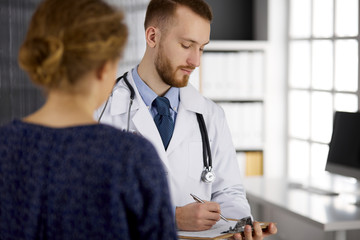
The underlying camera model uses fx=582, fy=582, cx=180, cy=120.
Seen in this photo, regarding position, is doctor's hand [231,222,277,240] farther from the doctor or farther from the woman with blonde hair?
the woman with blonde hair

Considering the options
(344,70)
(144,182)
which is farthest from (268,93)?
(144,182)

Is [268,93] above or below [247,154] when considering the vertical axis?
above

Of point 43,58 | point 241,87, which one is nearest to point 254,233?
point 43,58

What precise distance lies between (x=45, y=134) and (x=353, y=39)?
3563 millimetres

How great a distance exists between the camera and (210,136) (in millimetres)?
1967

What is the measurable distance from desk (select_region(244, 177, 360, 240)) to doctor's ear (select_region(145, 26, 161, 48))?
1.37 m

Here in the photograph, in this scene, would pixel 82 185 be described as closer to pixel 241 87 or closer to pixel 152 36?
pixel 152 36

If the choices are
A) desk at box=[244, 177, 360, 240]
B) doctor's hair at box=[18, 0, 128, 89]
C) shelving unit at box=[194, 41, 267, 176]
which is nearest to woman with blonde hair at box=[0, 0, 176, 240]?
doctor's hair at box=[18, 0, 128, 89]

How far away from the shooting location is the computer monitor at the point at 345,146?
3.45 meters

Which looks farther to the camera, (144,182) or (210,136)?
(210,136)

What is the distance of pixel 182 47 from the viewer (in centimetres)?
Result: 196

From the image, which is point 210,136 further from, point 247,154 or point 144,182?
point 247,154

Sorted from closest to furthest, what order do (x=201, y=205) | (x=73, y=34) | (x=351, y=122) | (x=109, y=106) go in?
(x=73, y=34) < (x=201, y=205) < (x=109, y=106) < (x=351, y=122)

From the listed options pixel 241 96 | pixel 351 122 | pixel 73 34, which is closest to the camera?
pixel 73 34
